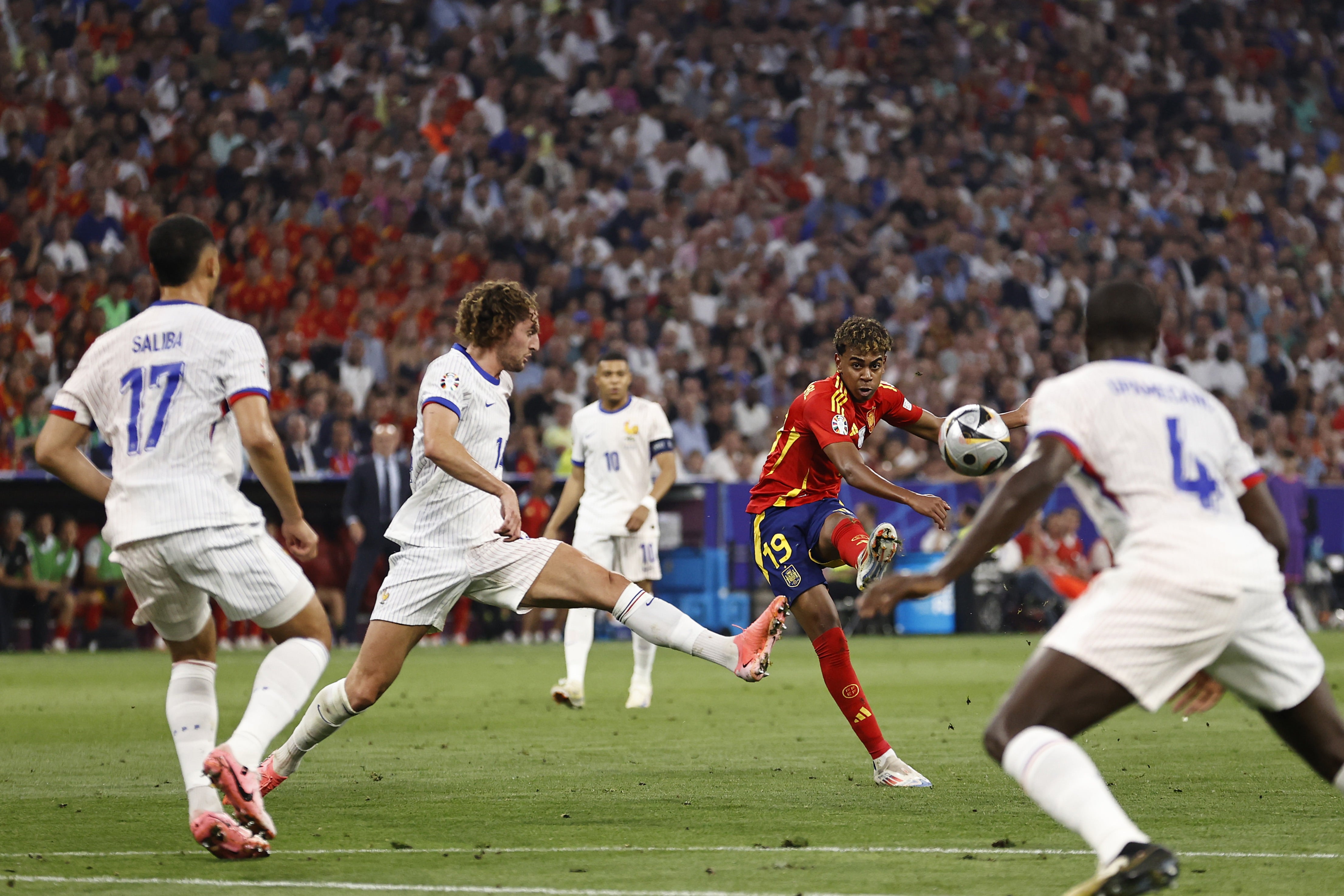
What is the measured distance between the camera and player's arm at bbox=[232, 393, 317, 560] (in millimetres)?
5410

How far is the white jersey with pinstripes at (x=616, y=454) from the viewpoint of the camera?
13586mm

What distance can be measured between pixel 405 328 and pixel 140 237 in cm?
341

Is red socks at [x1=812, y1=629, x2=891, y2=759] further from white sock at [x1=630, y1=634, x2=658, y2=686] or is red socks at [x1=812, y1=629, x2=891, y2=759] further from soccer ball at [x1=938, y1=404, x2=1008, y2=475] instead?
white sock at [x1=630, y1=634, x2=658, y2=686]

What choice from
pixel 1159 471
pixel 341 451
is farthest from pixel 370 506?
→ pixel 1159 471

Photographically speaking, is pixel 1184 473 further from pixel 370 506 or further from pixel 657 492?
pixel 370 506

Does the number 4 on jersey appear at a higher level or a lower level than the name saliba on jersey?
lower

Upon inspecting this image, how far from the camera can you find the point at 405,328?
20.1 meters

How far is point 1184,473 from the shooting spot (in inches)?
176

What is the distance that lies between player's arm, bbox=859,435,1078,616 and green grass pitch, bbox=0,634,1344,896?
1.15 m

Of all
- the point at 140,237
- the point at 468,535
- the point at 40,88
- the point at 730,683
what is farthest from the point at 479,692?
the point at 40,88

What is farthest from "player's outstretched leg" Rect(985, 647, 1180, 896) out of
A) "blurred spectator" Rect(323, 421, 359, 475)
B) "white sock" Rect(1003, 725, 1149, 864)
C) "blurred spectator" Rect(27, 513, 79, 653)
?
"blurred spectator" Rect(27, 513, 79, 653)

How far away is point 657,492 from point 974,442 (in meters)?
6.22

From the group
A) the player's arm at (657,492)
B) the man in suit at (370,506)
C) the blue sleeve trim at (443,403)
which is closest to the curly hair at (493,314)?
the blue sleeve trim at (443,403)

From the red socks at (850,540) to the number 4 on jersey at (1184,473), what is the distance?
3302 millimetres
